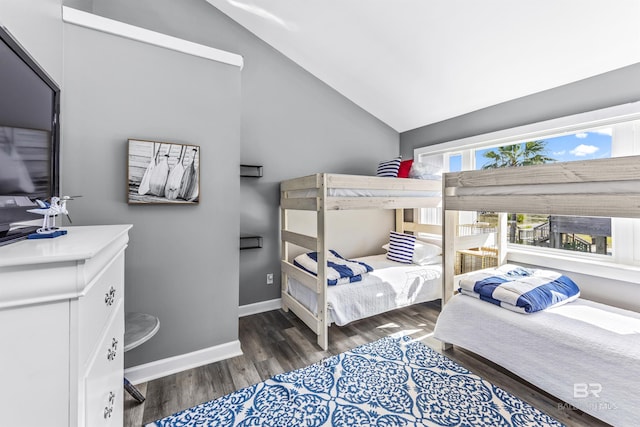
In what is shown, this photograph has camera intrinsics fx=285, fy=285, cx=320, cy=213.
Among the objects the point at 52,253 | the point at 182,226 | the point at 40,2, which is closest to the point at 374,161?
the point at 182,226

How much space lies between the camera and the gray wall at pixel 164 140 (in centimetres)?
181

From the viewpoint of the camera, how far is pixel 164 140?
80.2 inches

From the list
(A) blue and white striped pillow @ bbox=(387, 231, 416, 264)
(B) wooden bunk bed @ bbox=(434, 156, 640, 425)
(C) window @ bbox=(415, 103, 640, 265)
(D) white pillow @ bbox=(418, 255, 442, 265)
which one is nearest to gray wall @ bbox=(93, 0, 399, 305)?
(A) blue and white striped pillow @ bbox=(387, 231, 416, 264)

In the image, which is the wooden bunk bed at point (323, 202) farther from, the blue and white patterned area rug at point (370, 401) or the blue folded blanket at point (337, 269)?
the blue and white patterned area rug at point (370, 401)

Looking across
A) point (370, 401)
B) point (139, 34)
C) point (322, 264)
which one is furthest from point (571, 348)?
point (139, 34)

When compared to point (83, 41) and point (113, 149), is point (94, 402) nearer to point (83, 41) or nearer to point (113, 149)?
point (113, 149)

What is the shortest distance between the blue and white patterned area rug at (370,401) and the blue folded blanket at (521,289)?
1.91 feet

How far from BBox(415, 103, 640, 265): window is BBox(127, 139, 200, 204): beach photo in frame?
249 centimetres

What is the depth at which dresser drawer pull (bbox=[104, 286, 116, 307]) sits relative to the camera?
1021 mm

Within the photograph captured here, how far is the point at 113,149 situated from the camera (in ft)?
6.19

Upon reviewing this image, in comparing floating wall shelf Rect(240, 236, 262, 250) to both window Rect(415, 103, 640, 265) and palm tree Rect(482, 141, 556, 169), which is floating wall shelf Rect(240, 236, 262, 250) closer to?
window Rect(415, 103, 640, 265)

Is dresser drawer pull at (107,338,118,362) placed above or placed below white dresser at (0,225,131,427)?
below

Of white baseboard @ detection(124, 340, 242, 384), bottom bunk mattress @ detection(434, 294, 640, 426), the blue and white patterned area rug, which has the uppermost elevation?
bottom bunk mattress @ detection(434, 294, 640, 426)

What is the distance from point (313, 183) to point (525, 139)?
218cm
